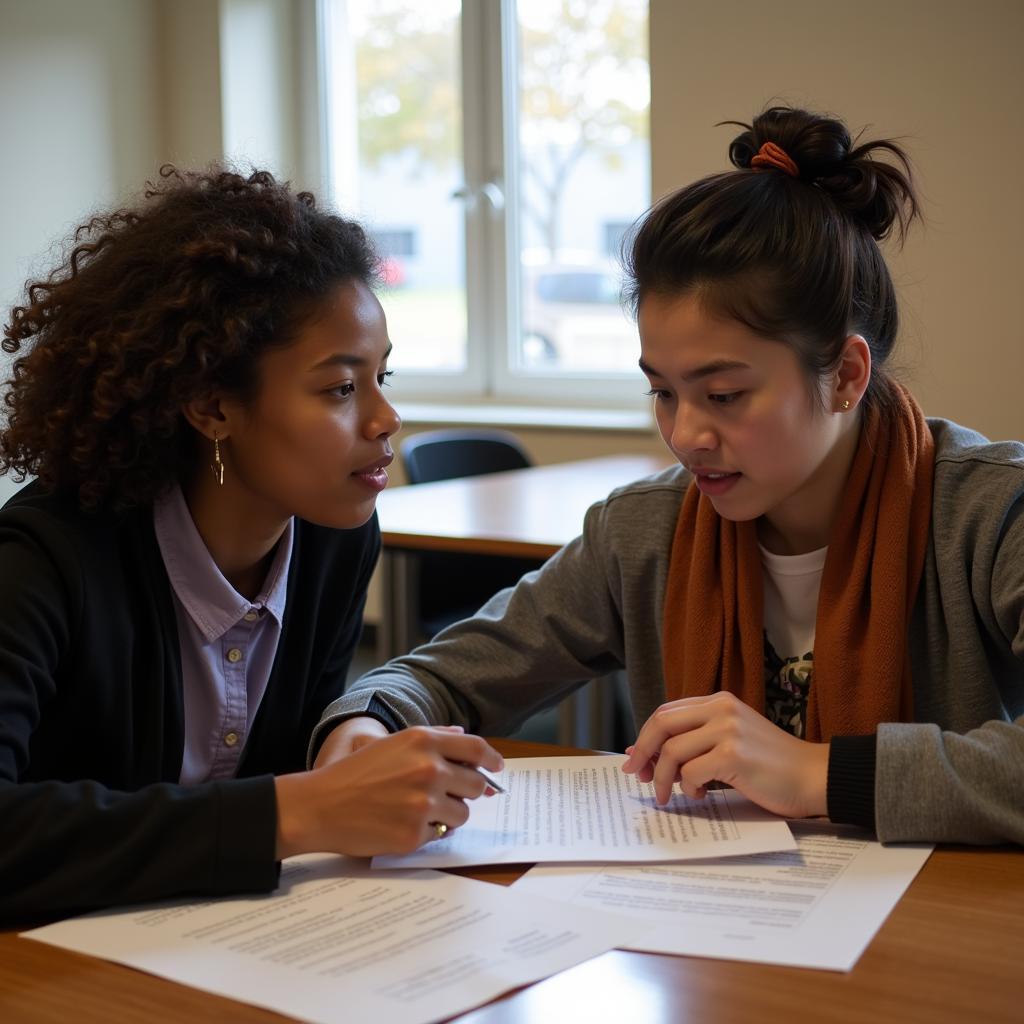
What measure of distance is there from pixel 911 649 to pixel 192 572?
2.27 feet

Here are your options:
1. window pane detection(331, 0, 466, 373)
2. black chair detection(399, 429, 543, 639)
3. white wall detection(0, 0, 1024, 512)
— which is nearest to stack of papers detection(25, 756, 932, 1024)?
black chair detection(399, 429, 543, 639)

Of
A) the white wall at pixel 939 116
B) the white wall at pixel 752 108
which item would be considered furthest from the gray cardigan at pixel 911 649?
the white wall at pixel 939 116

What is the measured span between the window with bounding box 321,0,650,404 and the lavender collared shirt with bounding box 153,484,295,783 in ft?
10.4

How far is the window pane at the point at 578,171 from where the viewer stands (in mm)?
4273

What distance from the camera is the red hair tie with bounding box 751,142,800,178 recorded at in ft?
4.17

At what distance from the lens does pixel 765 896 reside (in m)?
0.89

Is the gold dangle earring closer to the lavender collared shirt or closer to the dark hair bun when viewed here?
the lavender collared shirt

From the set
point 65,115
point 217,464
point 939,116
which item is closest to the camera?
point 217,464

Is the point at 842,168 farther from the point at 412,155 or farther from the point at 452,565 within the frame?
the point at 412,155

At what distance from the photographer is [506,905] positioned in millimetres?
881

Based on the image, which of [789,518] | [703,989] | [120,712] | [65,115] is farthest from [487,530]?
[65,115]

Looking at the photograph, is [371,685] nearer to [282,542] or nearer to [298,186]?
[282,542]

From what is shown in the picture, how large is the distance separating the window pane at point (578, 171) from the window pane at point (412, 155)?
0.27 metres

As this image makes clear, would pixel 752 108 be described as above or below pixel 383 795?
above
